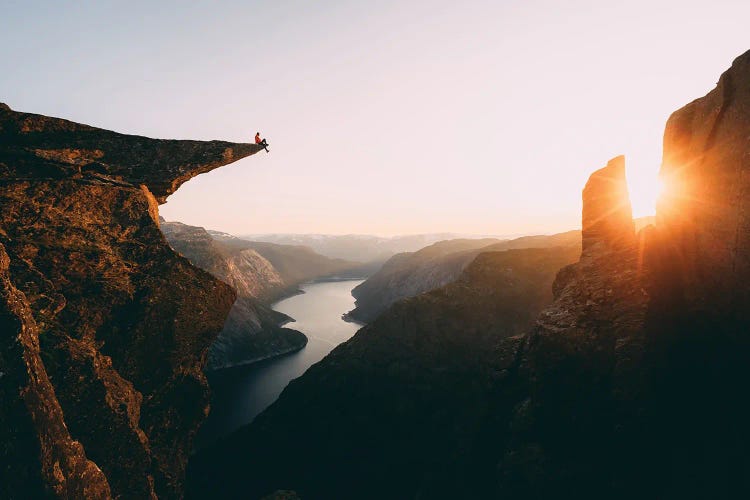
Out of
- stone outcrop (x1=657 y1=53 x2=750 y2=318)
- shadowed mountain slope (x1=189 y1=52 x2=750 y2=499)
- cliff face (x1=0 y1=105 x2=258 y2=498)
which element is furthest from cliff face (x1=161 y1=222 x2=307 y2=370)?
stone outcrop (x1=657 y1=53 x2=750 y2=318)

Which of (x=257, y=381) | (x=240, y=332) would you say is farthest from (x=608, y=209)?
(x=240, y=332)

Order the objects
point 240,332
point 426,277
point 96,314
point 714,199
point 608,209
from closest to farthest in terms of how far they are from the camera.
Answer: point 714,199 → point 96,314 → point 608,209 → point 240,332 → point 426,277

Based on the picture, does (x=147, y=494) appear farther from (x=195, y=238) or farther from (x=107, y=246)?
(x=195, y=238)

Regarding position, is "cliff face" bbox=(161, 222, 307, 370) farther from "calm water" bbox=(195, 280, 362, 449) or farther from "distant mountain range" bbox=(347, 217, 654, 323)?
"distant mountain range" bbox=(347, 217, 654, 323)

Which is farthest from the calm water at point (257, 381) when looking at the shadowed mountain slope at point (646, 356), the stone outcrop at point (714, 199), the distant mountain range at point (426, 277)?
the stone outcrop at point (714, 199)

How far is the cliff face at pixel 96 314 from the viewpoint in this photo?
12094 millimetres

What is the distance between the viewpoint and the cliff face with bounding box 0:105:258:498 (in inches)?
476

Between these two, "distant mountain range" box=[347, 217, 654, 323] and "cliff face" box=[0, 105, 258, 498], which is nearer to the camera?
"cliff face" box=[0, 105, 258, 498]

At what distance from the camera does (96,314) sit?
17.3 m

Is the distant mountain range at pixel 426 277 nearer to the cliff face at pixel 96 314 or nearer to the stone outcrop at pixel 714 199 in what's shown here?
the stone outcrop at pixel 714 199

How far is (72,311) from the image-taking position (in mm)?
16547

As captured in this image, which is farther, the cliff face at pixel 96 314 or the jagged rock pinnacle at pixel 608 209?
the jagged rock pinnacle at pixel 608 209

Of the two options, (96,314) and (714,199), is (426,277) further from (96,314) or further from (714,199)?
(96,314)

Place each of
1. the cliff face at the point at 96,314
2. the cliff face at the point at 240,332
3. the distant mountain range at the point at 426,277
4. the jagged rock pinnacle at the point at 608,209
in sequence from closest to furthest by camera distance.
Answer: the cliff face at the point at 96,314 → the jagged rock pinnacle at the point at 608,209 → the cliff face at the point at 240,332 → the distant mountain range at the point at 426,277
